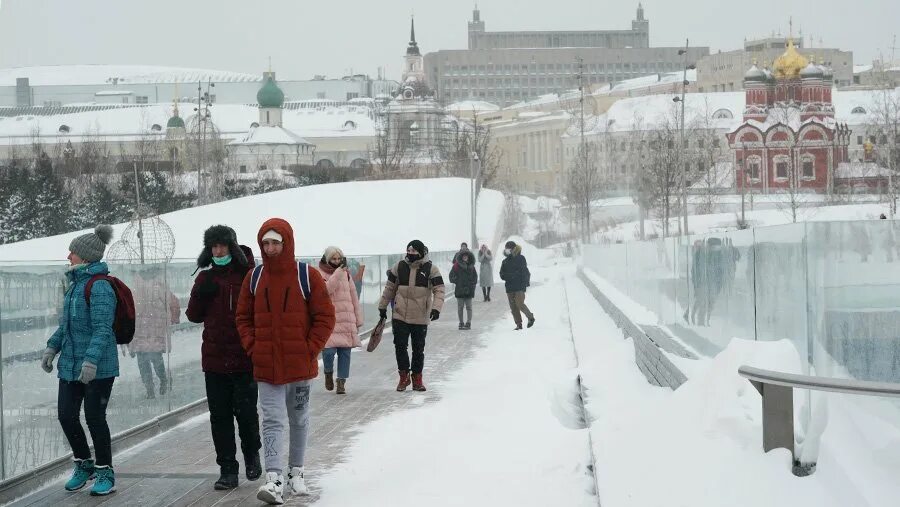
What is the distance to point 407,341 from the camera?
50.2ft

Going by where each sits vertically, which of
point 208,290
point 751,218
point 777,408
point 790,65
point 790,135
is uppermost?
point 790,65

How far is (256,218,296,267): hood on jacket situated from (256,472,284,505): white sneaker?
1.35 meters

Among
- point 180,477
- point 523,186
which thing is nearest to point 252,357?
point 180,477

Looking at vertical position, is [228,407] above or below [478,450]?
above

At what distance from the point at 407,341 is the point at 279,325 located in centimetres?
632

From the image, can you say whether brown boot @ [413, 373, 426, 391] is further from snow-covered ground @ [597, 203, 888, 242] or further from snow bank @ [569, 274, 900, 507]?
snow-covered ground @ [597, 203, 888, 242]

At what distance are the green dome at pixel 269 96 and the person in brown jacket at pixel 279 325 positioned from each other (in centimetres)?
14113

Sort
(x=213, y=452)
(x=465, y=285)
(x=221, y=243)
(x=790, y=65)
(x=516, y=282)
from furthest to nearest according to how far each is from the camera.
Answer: (x=790, y=65) → (x=465, y=285) → (x=516, y=282) → (x=213, y=452) → (x=221, y=243)

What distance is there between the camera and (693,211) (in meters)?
94.1

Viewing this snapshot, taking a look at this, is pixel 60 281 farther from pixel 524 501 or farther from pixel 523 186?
pixel 523 186

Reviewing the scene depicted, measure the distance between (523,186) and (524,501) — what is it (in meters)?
160

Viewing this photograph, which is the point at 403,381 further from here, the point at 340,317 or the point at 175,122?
the point at 175,122

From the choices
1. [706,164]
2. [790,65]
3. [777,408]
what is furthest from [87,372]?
[790,65]

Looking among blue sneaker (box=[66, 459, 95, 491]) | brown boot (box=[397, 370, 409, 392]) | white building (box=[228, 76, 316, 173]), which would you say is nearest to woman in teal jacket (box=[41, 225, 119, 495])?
blue sneaker (box=[66, 459, 95, 491])
